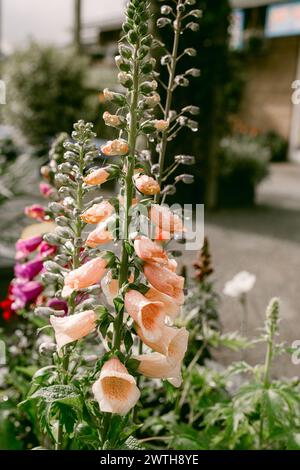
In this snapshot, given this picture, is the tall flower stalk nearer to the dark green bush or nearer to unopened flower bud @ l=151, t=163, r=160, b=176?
unopened flower bud @ l=151, t=163, r=160, b=176

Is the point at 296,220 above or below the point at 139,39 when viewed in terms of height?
below

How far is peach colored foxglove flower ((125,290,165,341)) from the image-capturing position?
4.27ft

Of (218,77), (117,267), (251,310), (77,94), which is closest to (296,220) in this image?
(218,77)

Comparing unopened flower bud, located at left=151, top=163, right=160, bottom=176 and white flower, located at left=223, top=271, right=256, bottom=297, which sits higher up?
unopened flower bud, located at left=151, top=163, right=160, bottom=176

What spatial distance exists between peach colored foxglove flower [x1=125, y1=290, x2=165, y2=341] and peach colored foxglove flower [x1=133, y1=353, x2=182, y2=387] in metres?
0.12

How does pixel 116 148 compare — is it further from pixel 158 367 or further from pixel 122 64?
pixel 158 367

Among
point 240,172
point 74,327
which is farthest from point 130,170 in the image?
point 240,172

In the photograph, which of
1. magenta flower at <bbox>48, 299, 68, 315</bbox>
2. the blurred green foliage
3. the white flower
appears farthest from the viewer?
the blurred green foliage

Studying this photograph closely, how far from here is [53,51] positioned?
40.8 feet

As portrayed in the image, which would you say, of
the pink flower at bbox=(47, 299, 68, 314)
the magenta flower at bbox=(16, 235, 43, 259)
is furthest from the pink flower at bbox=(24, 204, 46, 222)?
the pink flower at bbox=(47, 299, 68, 314)

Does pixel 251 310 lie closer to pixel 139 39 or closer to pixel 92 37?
pixel 139 39

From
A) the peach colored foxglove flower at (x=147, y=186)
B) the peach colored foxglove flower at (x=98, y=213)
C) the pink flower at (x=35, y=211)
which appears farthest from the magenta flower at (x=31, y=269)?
the peach colored foxglove flower at (x=147, y=186)

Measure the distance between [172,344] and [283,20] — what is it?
53.6ft
